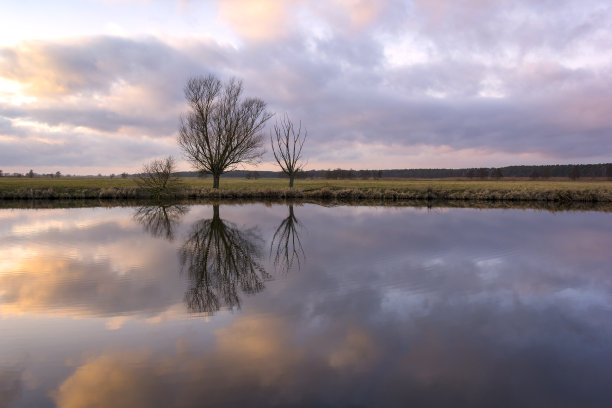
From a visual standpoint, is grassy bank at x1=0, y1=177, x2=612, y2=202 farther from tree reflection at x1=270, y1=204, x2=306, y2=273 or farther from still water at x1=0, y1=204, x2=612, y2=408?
still water at x1=0, y1=204, x2=612, y2=408

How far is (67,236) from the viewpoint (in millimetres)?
12266

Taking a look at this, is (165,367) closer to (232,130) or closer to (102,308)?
(102,308)

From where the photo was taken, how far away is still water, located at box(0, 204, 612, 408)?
3.68 meters

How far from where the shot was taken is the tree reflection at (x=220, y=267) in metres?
6.29

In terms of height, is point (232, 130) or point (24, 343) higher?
point (232, 130)

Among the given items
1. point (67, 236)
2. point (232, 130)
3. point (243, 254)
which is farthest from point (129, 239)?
point (232, 130)

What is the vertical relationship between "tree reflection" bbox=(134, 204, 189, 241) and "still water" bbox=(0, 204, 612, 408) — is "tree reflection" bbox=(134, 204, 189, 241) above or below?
above

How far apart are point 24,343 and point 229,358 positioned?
287 cm

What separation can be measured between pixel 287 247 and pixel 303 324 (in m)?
5.72

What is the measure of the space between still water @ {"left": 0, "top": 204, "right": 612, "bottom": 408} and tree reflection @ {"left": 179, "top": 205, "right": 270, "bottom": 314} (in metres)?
0.06

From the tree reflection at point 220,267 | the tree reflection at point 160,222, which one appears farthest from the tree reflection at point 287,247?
the tree reflection at point 160,222

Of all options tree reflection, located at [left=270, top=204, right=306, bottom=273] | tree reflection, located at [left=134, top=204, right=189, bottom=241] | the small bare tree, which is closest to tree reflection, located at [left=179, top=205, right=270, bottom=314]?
tree reflection, located at [left=270, top=204, right=306, bottom=273]

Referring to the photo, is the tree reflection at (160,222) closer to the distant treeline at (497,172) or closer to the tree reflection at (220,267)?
the tree reflection at (220,267)

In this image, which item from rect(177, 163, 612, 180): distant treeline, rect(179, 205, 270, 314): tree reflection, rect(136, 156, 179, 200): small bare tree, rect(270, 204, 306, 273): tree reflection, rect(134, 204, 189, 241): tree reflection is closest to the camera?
rect(179, 205, 270, 314): tree reflection
